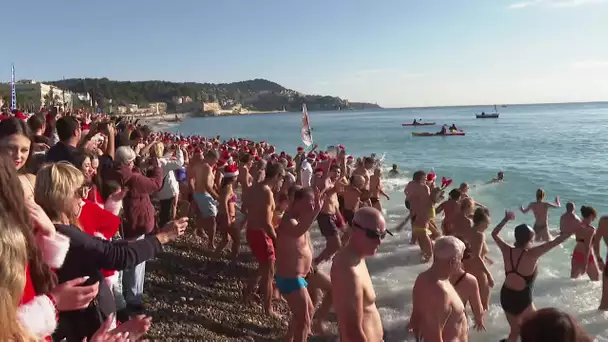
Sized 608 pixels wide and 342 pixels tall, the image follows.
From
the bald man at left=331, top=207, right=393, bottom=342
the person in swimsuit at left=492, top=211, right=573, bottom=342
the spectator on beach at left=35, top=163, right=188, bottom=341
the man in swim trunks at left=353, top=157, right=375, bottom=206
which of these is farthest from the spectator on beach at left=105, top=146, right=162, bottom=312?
the man in swim trunks at left=353, top=157, right=375, bottom=206

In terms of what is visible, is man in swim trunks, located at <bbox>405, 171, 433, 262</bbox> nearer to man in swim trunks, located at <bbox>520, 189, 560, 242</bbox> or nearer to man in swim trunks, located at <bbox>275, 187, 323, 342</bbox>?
man in swim trunks, located at <bbox>520, 189, 560, 242</bbox>

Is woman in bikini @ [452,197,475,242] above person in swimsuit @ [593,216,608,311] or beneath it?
above

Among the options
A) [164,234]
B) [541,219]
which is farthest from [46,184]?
[541,219]

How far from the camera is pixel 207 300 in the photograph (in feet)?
21.6

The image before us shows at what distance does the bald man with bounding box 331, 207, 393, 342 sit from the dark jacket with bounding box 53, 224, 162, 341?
4.14ft

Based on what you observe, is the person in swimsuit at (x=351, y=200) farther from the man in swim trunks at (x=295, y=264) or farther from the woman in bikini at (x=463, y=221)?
the man in swim trunks at (x=295, y=264)

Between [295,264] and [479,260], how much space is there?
2956 millimetres

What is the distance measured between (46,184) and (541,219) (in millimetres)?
9772

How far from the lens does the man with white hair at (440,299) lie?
11.3ft

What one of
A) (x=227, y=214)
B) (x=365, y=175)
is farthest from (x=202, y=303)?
(x=365, y=175)

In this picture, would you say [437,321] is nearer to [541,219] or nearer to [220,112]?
[541,219]

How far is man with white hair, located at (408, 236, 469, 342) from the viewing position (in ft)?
11.3

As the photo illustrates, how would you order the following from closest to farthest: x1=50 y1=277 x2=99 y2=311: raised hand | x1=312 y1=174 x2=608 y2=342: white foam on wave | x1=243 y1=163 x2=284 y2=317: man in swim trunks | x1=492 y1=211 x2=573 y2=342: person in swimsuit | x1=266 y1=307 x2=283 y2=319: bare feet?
x1=50 y1=277 x2=99 y2=311: raised hand, x1=492 y1=211 x2=573 y2=342: person in swimsuit, x1=243 y1=163 x2=284 y2=317: man in swim trunks, x1=266 y1=307 x2=283 y2=319: bare feet, x1=312 y1=174 x2=608 y2=342: white foam on wave

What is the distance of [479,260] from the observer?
630cm
